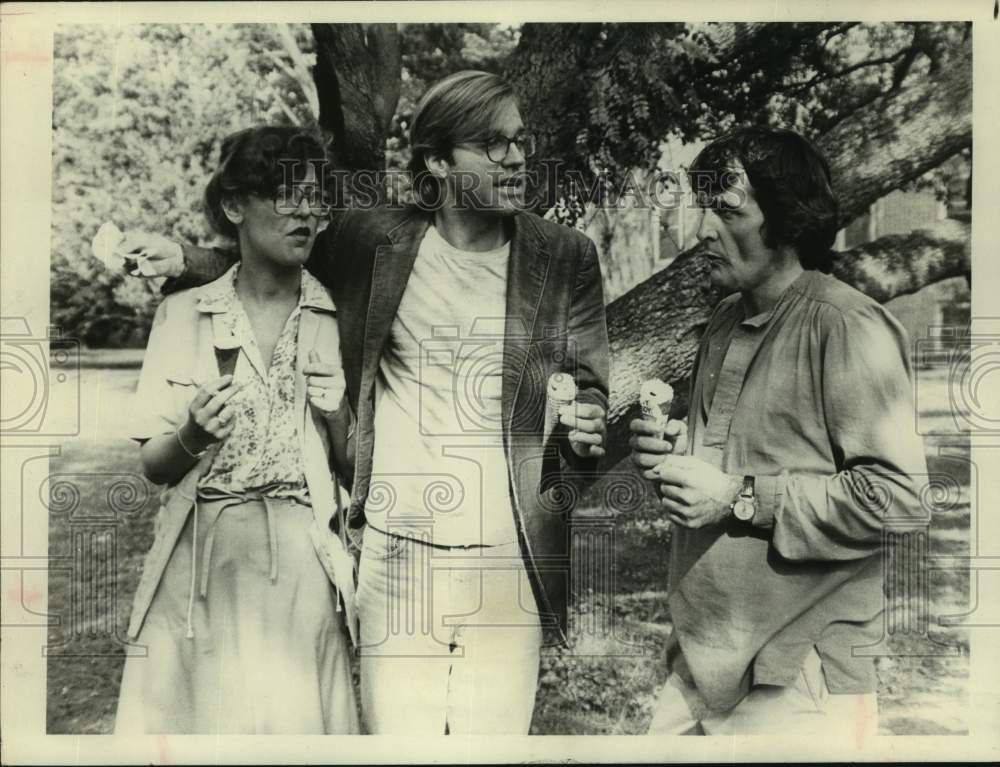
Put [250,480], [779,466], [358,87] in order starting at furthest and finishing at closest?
1. [358,87]
2. [250,480]
3. [779,466]

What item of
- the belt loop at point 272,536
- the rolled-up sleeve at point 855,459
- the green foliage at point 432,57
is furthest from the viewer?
the green foliage at point 432,57

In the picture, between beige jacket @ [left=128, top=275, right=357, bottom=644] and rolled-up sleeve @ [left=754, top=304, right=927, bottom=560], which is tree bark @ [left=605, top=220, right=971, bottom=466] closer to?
rolled-up sleeve @ [left=754, top=304, right=927, bottom=560]

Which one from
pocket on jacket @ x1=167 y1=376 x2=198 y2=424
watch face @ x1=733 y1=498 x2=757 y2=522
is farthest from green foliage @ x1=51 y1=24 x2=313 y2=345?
watch face @ x1=733 y1=498 x2=757 y2=522

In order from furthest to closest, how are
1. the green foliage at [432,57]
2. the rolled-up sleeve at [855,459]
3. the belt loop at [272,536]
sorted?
the green foliage at [432,57]
the belt loop at [272,536]
the rolled-up sleeve at [855,459]

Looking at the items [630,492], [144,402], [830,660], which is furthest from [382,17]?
[830,660]

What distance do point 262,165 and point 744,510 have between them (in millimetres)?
2796

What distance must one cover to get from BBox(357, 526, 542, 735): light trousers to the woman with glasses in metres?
0.14

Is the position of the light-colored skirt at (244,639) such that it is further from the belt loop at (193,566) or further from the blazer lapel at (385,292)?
the blazer lapel at (385,292)

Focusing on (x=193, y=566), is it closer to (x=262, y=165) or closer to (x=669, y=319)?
(x=262, y=165)

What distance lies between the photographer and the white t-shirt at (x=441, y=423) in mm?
6117

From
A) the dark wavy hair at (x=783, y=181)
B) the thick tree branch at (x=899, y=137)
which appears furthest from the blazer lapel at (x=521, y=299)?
the thick tree branch at (x=899, y=137)

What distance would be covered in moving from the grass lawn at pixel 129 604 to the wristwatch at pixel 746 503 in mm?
363

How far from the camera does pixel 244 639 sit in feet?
20.0

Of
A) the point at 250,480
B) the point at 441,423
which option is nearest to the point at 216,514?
the point at 250,480
